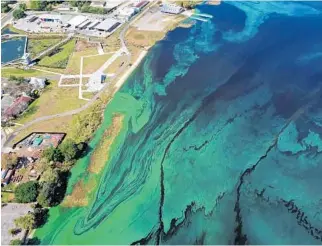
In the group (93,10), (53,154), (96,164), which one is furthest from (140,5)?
(53,154)

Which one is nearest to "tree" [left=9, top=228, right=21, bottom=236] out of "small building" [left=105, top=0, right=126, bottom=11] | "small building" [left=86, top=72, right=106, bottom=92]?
"small building" [left=86, top=72, right=106, bottom=92]

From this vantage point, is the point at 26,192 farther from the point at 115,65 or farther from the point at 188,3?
the point at 188,3

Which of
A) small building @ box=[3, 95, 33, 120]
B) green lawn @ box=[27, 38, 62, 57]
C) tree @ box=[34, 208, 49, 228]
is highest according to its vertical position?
green lawn @ box=[27, 38, 62, 57]

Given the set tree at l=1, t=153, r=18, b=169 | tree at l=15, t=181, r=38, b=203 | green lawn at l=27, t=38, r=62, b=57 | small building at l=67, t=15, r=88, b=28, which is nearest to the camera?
A: tree at l=15, t=181, r=38, b=203

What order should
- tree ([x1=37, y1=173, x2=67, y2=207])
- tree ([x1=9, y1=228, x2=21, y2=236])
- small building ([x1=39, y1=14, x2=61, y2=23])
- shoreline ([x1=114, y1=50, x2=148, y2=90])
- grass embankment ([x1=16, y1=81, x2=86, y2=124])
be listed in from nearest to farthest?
tree ([x1=9, y1=228, x2=21, y2=236])
tree ([x1=37, y1=173, x2=67, y2=207])
grass embankment ([x1=16, y1=81, x2=86, y2=124])
shoreline ([x1=114, y1=50, x2=148, y2=90])
small building ([x1=39, y1=14, x2=61, y2=23])

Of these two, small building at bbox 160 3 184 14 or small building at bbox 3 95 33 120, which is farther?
small building at bbox 160 3 184 14

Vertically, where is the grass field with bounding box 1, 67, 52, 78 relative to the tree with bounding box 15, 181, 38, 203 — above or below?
above

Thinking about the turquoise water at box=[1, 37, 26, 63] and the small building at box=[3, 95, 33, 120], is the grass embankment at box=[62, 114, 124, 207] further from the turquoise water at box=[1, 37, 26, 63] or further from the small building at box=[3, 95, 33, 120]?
the turquoise water at box=[1, 37, 26, 63]
